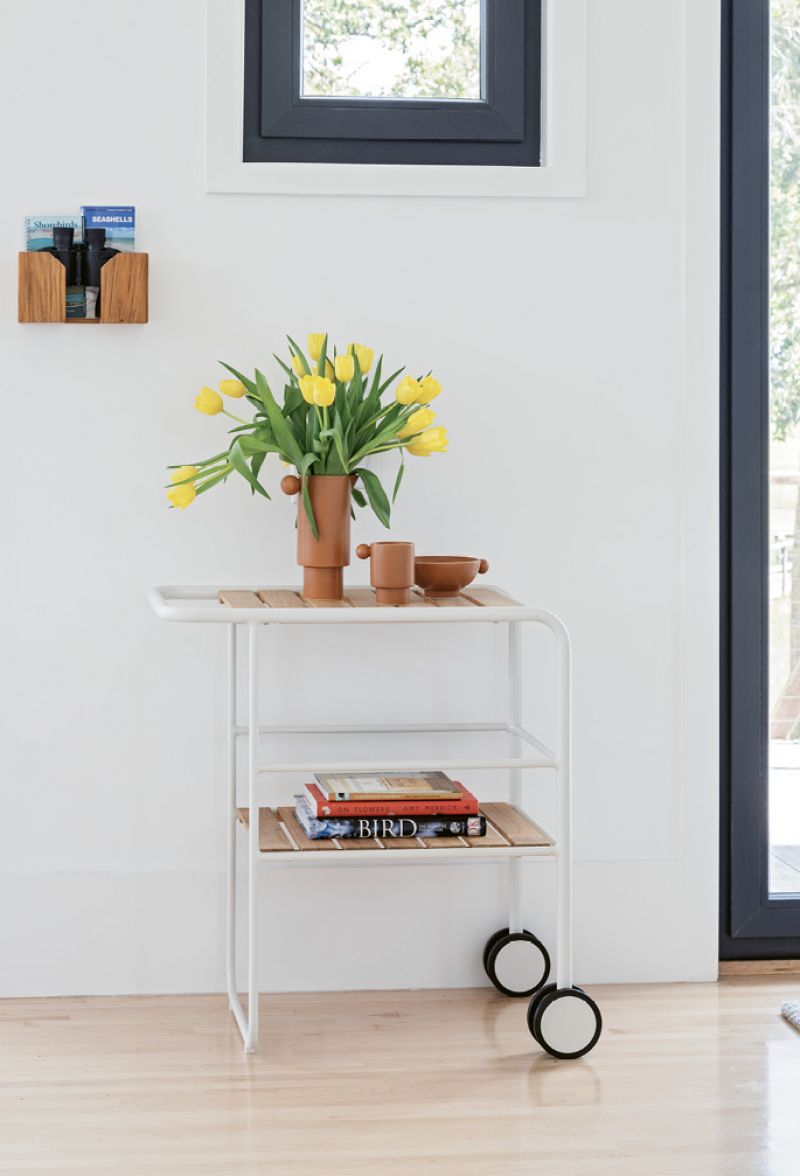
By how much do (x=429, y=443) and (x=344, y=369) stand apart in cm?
18

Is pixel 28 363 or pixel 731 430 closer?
pixel 28 363

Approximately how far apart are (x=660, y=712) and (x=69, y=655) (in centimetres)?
106

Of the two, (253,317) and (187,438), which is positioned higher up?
(253,317)

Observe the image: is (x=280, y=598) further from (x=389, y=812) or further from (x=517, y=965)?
(x=517, y=965)

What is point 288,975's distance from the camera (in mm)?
2420

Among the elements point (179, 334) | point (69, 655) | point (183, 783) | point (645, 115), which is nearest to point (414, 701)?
point (183, 783)

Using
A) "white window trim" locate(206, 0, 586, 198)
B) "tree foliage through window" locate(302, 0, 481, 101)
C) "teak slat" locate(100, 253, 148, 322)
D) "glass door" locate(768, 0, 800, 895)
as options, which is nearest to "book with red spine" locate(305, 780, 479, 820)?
"glass door" locate(768, 0, 800, 895)

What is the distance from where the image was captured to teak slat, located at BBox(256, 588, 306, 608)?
2.08 m

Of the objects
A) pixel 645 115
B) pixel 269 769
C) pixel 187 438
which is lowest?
pixel 269 769

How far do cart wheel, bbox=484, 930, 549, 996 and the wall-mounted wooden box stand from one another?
4.10 ft

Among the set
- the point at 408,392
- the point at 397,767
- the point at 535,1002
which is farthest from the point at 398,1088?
the point at 408,392

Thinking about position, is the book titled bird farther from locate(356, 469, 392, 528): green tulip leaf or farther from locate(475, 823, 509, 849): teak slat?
locate(356, 469, 392, 528): green tulip leaf

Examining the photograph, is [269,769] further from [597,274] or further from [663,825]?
[597,274]

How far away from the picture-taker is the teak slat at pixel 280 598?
6.83 feet
